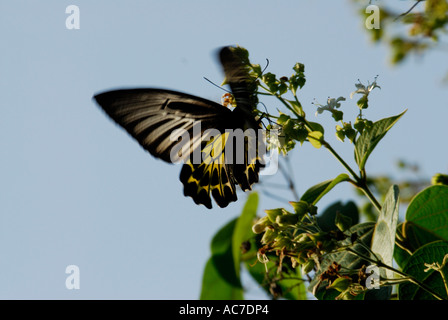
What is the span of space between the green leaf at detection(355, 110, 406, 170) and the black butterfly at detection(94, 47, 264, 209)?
1.60 feet

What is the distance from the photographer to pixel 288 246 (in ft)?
7.26

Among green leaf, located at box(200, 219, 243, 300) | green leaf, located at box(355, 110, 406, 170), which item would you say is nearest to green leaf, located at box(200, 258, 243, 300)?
green leaf, located at box(200, 219, 243, 300)

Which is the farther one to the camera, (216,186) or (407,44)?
(407,44)

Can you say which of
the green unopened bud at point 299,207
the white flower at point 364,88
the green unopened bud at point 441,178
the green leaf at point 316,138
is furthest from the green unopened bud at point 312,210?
the green unopened bud at point 441,178

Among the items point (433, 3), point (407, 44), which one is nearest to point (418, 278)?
point (433, 3)

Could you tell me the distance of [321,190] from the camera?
2.51m

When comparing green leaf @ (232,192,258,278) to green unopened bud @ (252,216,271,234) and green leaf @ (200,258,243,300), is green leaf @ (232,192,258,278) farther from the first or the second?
green unopened bud @ (252,216,271,234)

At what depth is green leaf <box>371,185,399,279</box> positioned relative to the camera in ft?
6.71

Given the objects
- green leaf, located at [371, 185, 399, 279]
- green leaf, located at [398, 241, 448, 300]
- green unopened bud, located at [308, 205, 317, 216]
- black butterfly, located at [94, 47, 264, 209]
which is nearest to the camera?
green leaf, located at [371, 185, 399, 279]

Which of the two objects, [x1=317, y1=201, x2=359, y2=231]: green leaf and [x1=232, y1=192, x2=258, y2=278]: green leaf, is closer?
[x1=232, y1=192, x2=258, y2=278]: green leaf

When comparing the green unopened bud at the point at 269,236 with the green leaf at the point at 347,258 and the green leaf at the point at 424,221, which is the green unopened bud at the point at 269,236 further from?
the green leaf at the point at 424,221

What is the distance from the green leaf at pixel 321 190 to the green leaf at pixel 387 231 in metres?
0.30

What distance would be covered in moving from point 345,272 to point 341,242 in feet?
0.43
